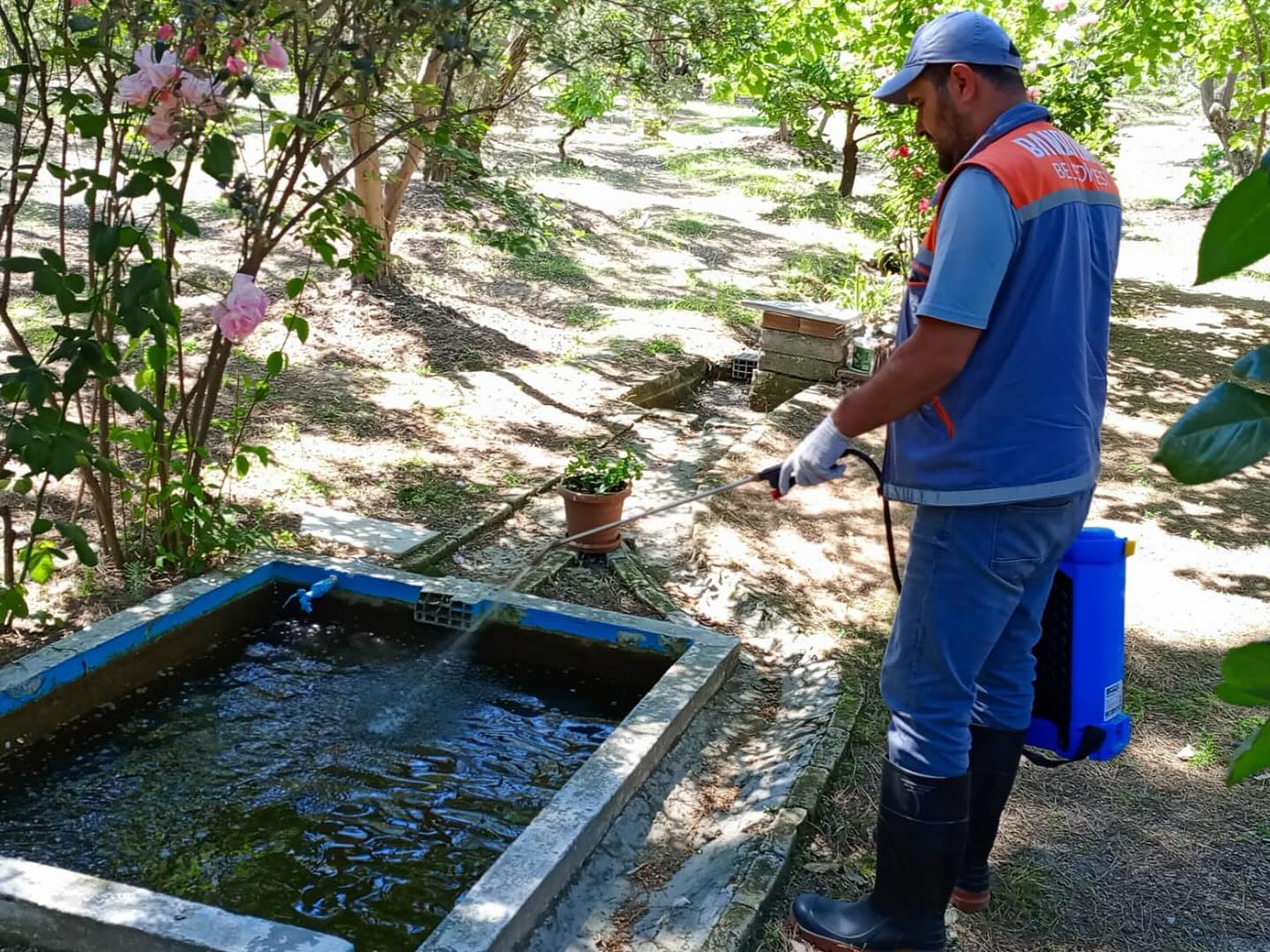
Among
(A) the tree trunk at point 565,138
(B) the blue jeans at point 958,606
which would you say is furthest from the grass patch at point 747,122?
(B) the blue jeans at point 958,606

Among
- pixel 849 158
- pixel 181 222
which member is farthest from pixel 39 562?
pixel 849 158

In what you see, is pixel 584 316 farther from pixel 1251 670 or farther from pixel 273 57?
pixel 1251 670

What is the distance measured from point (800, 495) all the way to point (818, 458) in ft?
10.5

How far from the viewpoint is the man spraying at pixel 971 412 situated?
2195 millimetres

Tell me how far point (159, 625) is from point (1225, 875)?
10.6 ft

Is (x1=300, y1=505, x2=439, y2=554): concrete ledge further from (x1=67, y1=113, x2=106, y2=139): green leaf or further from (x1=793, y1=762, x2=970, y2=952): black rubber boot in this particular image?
(x1=793, y1=762, x2=970, y2=952): black rubber boot

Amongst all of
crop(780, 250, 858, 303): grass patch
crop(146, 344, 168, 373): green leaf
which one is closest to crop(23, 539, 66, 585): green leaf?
crop(146, 344, 168, 373): green leaf

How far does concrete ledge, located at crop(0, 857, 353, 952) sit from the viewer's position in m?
2.29

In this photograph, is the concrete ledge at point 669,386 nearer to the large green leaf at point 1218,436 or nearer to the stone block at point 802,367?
the stone block at point 802,367

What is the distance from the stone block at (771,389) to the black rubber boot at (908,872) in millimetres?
5660

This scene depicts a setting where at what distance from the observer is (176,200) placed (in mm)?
3461

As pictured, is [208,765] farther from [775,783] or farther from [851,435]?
[851,435]

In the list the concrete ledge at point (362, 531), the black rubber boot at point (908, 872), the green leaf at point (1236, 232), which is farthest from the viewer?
the concrete ledge at point (362, 531)

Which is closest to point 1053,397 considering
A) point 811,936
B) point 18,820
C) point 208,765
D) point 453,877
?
point 811,936
